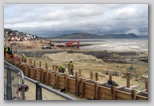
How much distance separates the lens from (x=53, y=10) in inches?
129

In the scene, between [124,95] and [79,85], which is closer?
[124,95]

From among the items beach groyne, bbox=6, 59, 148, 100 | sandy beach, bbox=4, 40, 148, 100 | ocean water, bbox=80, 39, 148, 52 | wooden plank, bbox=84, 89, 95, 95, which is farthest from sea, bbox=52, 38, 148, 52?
wooden plank, bbox=84, 89, 95, 95

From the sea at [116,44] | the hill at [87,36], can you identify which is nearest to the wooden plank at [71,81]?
the sea at [116,44]

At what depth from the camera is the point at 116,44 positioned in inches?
128

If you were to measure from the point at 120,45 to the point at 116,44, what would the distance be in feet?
0.16

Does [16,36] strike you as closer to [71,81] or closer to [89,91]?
[71,81]

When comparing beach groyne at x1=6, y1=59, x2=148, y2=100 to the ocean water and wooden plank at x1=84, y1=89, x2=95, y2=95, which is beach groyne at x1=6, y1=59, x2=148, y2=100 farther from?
the ocean water

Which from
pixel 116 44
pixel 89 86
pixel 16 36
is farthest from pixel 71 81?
pixel 16 36

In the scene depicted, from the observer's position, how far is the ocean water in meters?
3.20

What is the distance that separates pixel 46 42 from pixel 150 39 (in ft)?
4.03

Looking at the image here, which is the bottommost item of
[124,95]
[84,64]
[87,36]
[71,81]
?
[124,95]

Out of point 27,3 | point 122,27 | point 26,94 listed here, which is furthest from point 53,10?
point 26,94

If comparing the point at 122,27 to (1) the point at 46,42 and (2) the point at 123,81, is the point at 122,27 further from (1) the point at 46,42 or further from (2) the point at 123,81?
(1) the point at 46,42

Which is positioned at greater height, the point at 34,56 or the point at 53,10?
the point at 53,10
